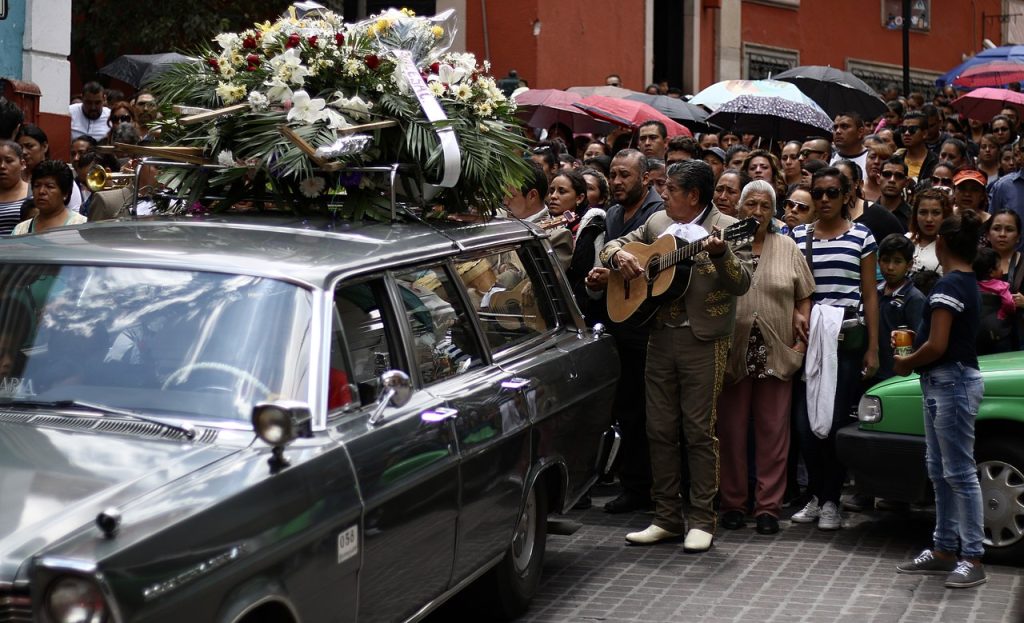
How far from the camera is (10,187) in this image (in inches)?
377

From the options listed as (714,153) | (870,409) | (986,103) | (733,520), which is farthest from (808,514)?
(986,103)

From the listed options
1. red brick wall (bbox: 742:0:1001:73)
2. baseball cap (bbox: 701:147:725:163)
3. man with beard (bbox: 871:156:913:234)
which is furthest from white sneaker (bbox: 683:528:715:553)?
red brick wall (bbox: 742:0:1001:73)

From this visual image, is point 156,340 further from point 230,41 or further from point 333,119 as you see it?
point 230,41

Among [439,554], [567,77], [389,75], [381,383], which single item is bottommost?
[439,554]

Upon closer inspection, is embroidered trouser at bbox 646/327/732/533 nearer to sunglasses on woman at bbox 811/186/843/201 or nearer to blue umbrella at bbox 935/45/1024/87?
sunglasses on woman at bbox 811/186/843/201

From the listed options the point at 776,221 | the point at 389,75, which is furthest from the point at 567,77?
the point at 389,75

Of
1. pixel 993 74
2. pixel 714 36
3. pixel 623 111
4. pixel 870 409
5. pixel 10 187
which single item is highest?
pixel 714 36

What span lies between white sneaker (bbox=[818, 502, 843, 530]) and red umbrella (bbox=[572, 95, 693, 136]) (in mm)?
7363

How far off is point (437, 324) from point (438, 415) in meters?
0.59

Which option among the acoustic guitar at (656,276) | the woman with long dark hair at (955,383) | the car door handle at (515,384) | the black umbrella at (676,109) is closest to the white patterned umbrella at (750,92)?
the black umbrella at (676,109)

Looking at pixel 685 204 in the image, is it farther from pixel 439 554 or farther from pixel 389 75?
pixel 439 554

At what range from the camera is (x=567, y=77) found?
84.0ft

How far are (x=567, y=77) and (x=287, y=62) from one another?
1932cm

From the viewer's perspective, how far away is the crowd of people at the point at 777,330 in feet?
23.6
